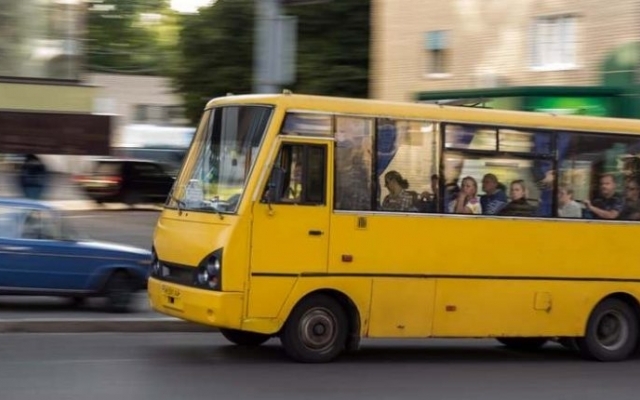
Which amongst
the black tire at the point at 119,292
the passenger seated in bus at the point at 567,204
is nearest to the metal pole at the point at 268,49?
the black tire at the point at 119,292

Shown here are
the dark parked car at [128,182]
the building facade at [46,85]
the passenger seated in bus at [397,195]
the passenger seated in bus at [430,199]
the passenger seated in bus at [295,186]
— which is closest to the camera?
the passenger seated in bus at [295,186]

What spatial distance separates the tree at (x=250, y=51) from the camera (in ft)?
108

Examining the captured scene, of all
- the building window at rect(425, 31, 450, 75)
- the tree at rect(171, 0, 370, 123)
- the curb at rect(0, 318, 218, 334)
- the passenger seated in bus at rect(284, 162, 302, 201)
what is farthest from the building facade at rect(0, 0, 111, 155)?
the passenger seated in bus at rect(284, 162, 302, 201)

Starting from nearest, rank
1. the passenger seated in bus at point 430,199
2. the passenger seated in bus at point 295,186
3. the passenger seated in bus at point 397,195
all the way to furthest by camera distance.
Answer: the passenger seated in bus at point 295,186 → the passenger seated in bus at point 397,195 → the passenger seated in bus at point 430,199

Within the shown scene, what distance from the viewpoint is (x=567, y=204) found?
1181 centimetres

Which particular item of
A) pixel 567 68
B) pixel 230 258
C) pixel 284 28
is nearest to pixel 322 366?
pixel 230 258

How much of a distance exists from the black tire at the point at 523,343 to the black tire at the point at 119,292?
4669 mm

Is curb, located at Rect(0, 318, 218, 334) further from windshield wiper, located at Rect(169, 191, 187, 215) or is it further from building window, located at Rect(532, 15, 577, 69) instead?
building window, located at Rect(532, 15, 577, 69)

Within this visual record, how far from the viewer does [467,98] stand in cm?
2084

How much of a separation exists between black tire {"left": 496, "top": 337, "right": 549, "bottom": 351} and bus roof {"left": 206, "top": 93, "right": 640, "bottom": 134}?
2585 millimetres

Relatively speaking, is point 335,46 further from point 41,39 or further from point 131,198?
point 41,39

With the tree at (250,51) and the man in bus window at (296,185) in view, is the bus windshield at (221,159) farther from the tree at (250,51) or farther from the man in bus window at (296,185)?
the tree at (250,51)

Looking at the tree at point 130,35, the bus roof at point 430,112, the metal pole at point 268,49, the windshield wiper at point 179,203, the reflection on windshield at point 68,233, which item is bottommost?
the reflection on windshield at point 68,233

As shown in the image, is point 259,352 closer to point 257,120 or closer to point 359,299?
point 359,299
